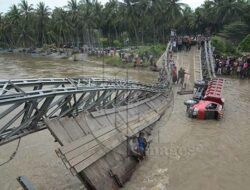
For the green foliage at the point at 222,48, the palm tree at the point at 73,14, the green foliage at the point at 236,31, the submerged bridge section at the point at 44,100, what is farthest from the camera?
the palm tree at the point at 73,14

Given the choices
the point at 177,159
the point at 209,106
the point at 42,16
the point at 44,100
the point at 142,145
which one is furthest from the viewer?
the point at 42,16

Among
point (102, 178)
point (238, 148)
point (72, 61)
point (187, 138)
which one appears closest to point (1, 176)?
point (102, 178)

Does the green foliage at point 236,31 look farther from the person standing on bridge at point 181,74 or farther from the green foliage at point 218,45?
the person standing on bridge at point 181,74

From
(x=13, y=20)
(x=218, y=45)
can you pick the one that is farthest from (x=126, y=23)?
(x=13, y=20)

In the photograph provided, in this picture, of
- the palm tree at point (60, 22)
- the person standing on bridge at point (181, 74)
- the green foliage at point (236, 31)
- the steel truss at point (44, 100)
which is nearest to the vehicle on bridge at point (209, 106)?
the person standing on bridge at point (181, 74)

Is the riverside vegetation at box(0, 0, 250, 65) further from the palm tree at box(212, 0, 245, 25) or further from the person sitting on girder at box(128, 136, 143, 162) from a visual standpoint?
the person sitting on girder at box(128, 136, 143, 162)

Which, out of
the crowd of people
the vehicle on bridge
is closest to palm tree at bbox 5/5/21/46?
the crowd of people

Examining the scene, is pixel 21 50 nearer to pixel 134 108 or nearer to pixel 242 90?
pixel 242 90

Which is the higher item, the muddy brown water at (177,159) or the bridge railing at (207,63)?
the bridge railing at (207,63)

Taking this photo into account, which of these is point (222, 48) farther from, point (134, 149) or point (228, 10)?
point (134, 149)
